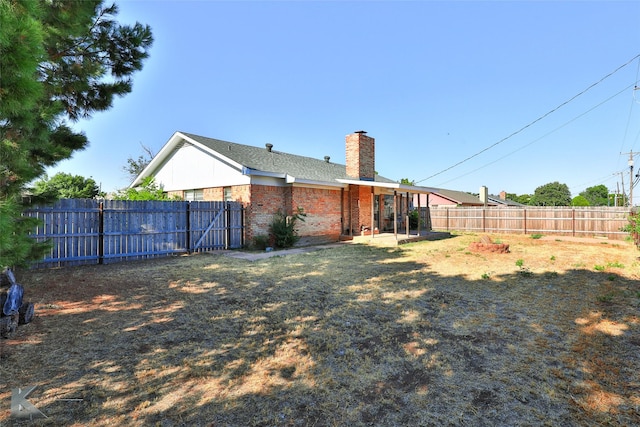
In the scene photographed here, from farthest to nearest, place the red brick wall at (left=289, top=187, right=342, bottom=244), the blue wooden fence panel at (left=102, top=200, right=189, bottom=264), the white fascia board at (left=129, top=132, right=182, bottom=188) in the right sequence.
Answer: the white fascia board at (left=129, top=132, right=182, bottom=188)
the red brick wall at (left=289, top=187, right=342, bottom=244)
the blue wooden fence panel at (left=102, top=200, right=189, bottom=264)

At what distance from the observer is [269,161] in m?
15.6

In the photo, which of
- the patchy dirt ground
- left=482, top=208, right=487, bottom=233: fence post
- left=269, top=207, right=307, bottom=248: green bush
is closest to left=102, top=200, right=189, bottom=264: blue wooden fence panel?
the patchy dirt ground

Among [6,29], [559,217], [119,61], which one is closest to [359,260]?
[119,61]

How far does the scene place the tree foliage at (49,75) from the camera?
2.50 meters

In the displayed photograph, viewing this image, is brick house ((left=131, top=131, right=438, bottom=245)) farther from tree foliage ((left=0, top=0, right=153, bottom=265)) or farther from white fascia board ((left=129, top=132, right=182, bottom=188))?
tree foliage ((left=0, top=0, right=153, bottom=265))

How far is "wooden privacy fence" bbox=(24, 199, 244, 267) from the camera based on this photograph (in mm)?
9172

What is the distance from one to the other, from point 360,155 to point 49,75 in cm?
1363

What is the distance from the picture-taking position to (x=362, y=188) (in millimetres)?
17344

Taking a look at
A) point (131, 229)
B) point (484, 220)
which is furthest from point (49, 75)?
point (484, 220)

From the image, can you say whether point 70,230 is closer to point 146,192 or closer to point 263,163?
point 146,192

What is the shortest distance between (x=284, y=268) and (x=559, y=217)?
19.3 m

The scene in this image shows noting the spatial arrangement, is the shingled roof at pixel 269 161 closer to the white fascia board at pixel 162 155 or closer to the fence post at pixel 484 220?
the white fascia board at pixel 162 155

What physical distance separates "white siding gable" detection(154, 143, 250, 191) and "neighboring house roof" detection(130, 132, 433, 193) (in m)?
0.29

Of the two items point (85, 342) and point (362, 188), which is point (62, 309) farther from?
point (362, 188)
